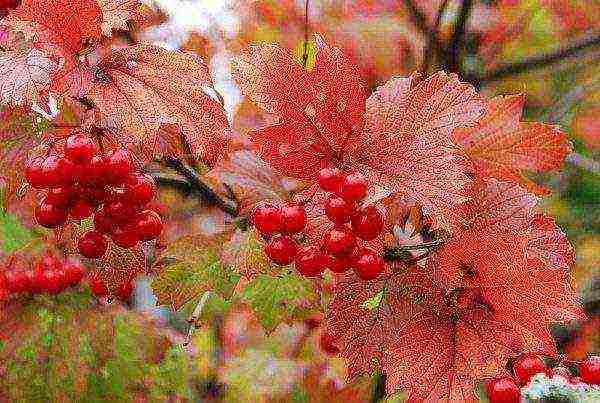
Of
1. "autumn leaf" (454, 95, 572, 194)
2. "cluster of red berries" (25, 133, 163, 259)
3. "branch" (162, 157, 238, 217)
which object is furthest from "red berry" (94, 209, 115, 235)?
"autumn leaf" (454, 95, 572, 194)

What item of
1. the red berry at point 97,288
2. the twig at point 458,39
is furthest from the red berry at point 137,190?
the twig at point 458,39

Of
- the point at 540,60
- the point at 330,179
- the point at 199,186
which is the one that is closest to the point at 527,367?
the point at 330,179

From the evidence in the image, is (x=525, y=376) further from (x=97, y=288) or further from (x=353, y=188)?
(x=97, y=288)

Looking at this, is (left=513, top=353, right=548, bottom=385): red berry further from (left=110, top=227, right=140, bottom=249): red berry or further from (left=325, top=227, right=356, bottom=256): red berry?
(left=110, top=227, right=140, bottom=249): red berry

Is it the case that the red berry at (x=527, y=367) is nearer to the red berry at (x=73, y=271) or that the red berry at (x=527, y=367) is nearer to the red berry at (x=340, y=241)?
the red berry at (x=340, y=241)

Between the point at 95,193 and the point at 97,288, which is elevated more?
the point at 95,193
